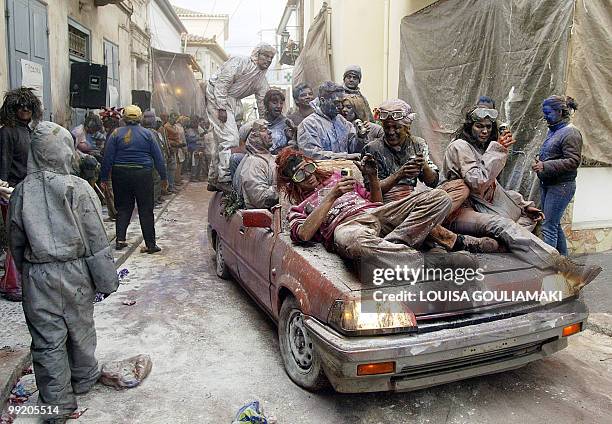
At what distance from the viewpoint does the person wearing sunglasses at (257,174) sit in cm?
473

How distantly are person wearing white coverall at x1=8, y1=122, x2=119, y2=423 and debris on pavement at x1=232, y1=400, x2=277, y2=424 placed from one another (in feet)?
3.38

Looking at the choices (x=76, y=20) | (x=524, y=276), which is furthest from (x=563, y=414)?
(x=76, y=20)

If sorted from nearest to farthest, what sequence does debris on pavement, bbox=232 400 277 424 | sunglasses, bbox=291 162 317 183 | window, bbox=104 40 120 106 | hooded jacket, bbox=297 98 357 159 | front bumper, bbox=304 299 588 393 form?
front bumper, bbox=304 299 588 393 < debris on pavement, bbox=232 400 277 424 < sunglasses, bbox=291 162 317 183 < hooded jacket, bbox=297 98 357 159 < window, bbox=104 40 120 106

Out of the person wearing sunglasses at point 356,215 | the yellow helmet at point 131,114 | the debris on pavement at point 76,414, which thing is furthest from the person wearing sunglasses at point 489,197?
the yellow helmet at point 131,114

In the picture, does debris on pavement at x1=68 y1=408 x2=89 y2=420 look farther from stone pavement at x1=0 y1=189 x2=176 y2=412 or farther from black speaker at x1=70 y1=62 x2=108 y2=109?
black speaker at x1=70 y1=62 x2=108 y2=109

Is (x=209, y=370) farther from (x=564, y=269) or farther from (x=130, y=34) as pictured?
(x=130, y=34)

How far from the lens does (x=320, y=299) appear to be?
3.02 meters

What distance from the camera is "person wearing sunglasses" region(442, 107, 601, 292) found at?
3.64m

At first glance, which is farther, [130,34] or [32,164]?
[130,34]

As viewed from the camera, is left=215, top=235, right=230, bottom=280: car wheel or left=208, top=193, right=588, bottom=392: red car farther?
left=215, top=235, right=230, bottom=280: car wheel

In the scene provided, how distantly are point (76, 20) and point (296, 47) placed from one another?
33.2ft

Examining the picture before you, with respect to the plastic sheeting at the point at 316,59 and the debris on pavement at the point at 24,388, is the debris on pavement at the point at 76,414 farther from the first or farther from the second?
the plastic sheeting at the point at 316,59

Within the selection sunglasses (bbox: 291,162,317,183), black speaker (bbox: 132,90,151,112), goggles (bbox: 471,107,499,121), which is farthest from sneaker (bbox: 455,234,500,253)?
black speaker (bbox: 132,90,151,112)

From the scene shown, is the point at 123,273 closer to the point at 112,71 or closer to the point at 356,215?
the point at 356,215
